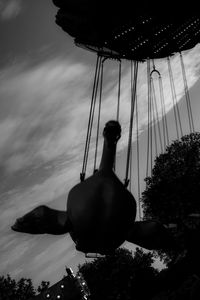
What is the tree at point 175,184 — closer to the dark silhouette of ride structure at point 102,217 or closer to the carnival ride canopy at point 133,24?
the carnival ride canopy at point 133,24

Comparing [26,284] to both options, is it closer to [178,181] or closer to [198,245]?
[178,181]

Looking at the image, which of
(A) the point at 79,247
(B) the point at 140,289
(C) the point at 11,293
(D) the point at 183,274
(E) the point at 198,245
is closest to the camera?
(A) the point at 79,247

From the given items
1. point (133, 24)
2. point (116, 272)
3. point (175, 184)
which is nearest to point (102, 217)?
point (133, 24)

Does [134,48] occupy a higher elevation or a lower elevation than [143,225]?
higher

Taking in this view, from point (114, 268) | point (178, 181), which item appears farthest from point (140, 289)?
point (114, 268)

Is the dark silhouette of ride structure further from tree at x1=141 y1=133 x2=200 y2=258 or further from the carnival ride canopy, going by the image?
tree at x1=141 y1=133 x2=200 y2=258

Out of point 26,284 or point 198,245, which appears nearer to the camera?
point 198,245

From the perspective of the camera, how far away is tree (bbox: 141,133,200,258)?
25.3 meters

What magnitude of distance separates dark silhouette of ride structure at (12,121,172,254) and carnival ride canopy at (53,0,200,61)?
2102mm

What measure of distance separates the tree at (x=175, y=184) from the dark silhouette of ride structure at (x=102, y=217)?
22352mm

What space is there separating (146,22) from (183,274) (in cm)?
315

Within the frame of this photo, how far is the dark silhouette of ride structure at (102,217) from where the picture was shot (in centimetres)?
159

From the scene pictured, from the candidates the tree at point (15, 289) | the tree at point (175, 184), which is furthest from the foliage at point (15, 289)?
the tree at point (175, 184)

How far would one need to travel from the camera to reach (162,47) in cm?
542
